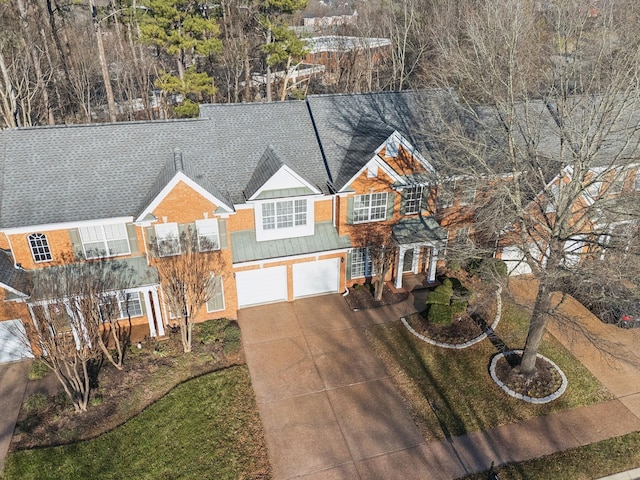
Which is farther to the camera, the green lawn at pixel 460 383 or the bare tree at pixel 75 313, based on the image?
the green lawn at pixel 460 383

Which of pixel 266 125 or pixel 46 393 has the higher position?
pixel 266 125

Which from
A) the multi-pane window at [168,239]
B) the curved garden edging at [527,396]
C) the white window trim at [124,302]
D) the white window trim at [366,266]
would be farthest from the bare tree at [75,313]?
the curved garden edging at [527,396]

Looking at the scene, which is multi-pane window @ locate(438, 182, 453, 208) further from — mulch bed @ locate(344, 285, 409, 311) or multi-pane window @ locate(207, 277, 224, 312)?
multi-pane window @ locate(207, 277, 224, 312)

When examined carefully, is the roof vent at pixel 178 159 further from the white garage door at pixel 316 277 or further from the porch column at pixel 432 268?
the porch column at pixel 432 268

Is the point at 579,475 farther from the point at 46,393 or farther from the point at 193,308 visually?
the point at 46,393

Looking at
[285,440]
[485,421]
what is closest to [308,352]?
[285,440]

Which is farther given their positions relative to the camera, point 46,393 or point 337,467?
point 46,393

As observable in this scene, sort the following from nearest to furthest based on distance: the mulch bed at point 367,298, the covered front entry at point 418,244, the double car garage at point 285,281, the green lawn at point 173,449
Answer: the green lawn at point 173,449, the double car garage at point 285,281, the covered front entry at point 418,244, the mulch bed at point 367,298
